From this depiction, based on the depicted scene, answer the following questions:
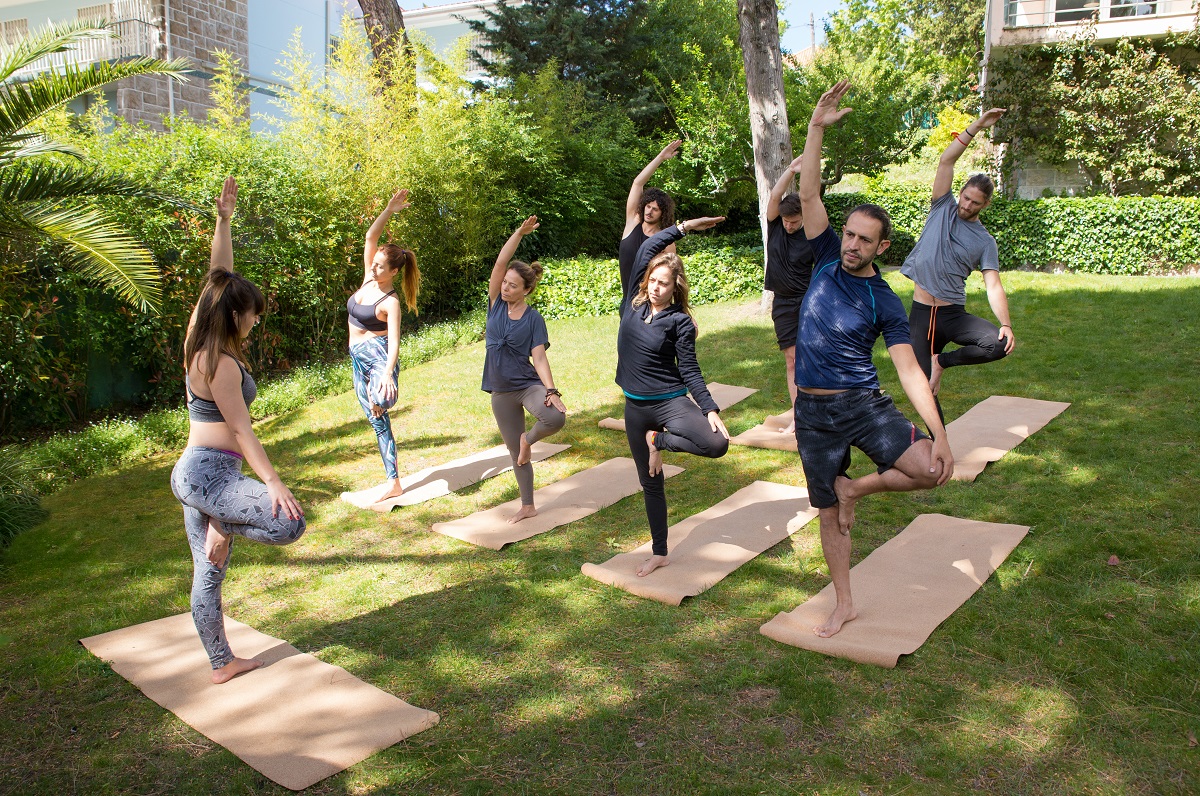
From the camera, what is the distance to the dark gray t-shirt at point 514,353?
559 cm

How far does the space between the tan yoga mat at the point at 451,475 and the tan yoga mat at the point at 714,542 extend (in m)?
1.92

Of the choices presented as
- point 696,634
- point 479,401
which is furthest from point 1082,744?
point 479,401

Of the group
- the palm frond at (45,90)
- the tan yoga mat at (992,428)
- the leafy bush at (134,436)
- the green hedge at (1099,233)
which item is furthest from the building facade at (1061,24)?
the palm frond at (45,90)

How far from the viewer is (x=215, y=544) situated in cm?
355

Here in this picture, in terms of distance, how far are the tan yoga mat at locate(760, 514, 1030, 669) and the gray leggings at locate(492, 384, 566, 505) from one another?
6.56 feet

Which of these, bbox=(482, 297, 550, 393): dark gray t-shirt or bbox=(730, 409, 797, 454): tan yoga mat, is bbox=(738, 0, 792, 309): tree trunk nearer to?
bbox=(730, 409, 797, 454): tan yoga mat

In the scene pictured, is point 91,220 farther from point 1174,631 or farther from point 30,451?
point 1174,631

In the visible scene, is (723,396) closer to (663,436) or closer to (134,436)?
(663,436)

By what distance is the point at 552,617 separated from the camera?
4.41m

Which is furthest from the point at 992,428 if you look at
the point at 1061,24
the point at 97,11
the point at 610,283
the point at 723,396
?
the point at 97,11

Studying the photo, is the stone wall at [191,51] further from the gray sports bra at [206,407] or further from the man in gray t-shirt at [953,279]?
Answer: the gray sports bra at [206,407]

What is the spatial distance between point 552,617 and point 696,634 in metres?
0.77

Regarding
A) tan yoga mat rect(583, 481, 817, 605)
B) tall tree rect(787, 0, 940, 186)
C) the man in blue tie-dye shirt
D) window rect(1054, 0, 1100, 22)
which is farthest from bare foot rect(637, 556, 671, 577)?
window rect(1054, 0, 1100, 22)

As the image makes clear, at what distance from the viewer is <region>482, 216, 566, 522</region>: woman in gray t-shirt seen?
18.1 feet
